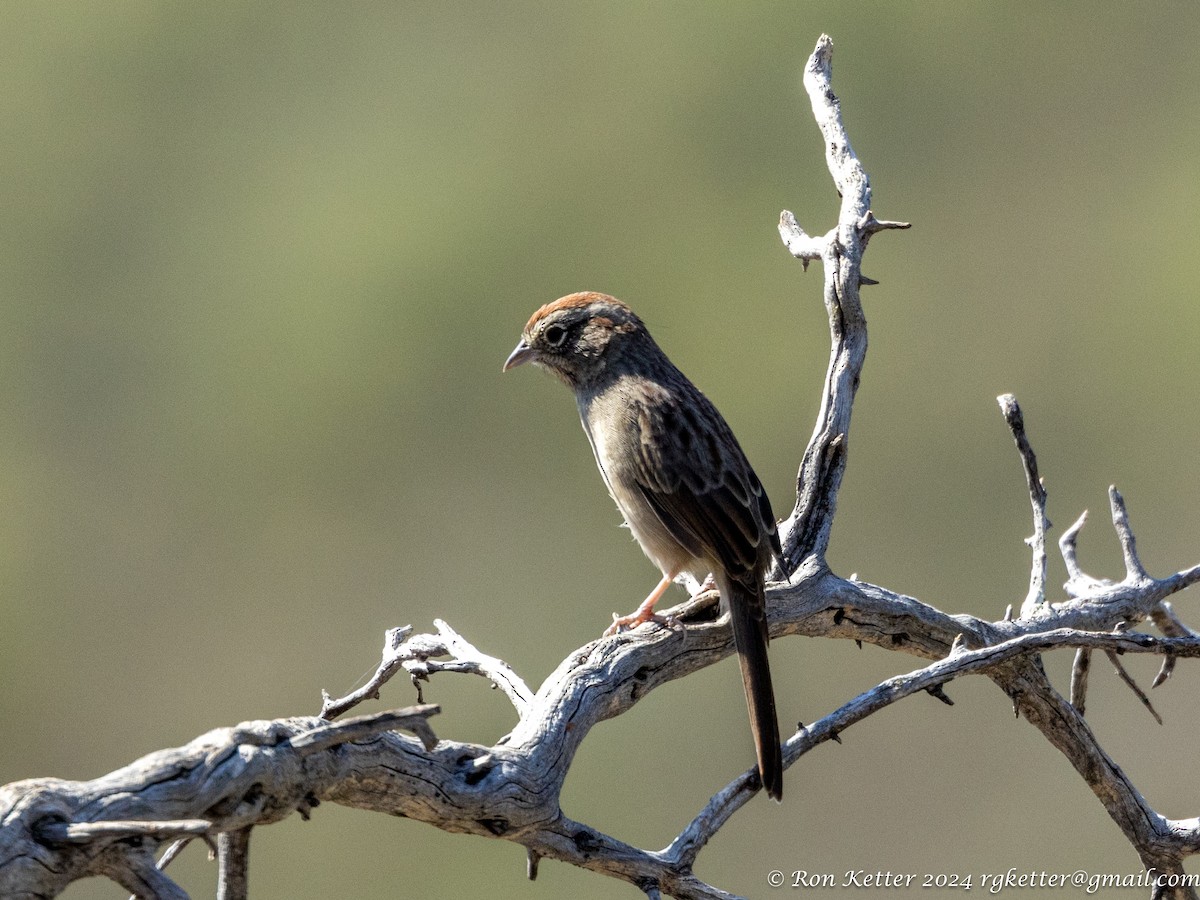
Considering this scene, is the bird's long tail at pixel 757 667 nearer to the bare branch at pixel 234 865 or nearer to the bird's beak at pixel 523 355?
the bird's beak at pixel 523 355

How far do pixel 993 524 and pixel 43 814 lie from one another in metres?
13.0

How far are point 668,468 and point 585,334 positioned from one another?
86 cm

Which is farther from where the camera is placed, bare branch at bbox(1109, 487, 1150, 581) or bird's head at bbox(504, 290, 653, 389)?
bird's head at bbox(504, 290, 653, 389)

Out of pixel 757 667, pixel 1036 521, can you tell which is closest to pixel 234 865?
pixel 757 667

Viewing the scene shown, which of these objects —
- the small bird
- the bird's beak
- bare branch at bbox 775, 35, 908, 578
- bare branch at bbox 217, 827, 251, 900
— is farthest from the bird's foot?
bare branch at bbox 217, 827, 251, 900

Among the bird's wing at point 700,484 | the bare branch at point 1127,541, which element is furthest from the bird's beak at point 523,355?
the bare branch at point 1127,541

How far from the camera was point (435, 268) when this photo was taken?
19.5m

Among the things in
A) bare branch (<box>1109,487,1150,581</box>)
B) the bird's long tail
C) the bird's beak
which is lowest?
the bird's long tail

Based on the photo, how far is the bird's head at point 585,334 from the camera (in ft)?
20.1

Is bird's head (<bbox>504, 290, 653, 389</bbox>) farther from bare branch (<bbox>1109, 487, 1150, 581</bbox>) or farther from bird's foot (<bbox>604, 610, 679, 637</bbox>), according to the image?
bare branch (<bbox>1109, 487, 1150, 581</bbox>)

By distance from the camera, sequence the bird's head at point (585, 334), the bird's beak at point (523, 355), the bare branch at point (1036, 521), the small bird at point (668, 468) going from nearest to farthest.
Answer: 1. the small bird at point (668, 468)
2. the bare branch at point (1036, 521)
3. the bird's head at point (585, 334)
4. the bird's beak at point (523, 355)

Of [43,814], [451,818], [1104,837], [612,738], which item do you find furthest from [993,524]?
[43,814]

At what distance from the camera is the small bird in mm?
4984

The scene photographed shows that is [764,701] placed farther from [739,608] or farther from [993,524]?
[993,524]
